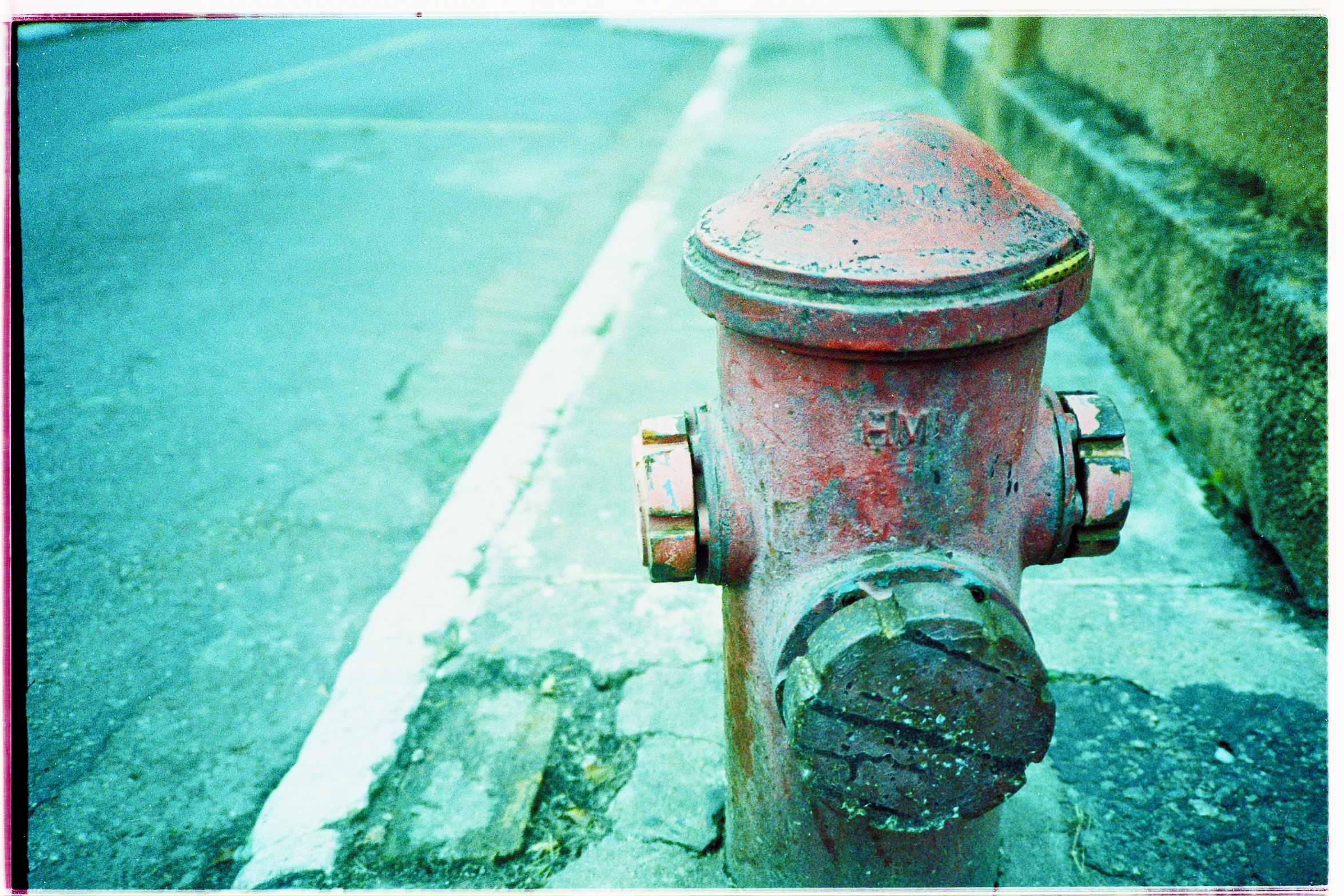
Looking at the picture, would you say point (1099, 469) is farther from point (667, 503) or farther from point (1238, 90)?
point (1238, 90)

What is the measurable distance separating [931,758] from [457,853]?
3.08 ft

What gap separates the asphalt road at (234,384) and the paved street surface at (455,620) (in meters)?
0.01

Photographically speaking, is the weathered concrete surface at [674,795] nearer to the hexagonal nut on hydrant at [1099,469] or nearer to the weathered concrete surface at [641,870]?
the weathered concrete surface at [641,870]

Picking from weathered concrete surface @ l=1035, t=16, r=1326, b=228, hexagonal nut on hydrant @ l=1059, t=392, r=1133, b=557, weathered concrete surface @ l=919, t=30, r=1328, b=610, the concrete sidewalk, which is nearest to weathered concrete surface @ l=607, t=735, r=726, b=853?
the concrete sidewalk

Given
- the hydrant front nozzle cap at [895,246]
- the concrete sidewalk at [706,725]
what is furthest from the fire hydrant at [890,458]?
the concrete sidewalk at [706,725]

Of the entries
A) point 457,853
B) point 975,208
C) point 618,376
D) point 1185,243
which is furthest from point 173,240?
point 975,208

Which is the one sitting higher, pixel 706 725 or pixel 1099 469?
pixel 1099 469

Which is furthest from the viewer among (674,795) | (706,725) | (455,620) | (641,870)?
(455,620)

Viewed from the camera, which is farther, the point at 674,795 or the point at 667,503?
the point at 674,795

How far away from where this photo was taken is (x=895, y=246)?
0.98 meters

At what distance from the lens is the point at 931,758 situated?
1.09 metres

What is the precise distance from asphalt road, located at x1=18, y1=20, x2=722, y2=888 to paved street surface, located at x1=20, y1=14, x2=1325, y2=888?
13mm

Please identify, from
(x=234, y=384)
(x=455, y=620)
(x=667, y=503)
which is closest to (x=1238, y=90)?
(x=667, y=503)

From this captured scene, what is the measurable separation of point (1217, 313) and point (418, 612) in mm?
2115
